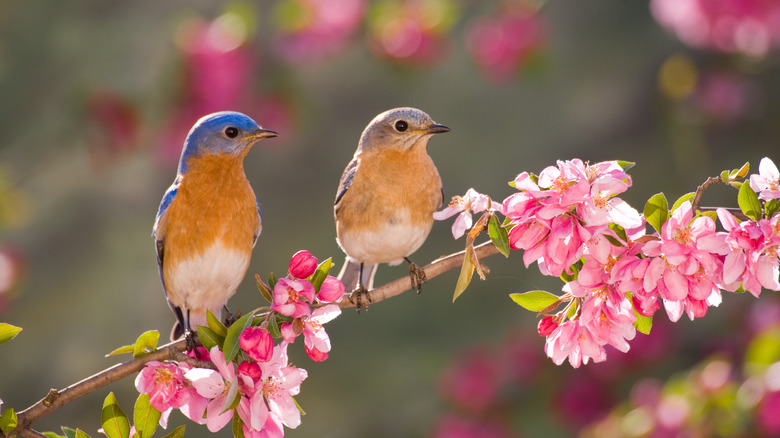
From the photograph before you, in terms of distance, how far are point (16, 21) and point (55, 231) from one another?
1.73 metres

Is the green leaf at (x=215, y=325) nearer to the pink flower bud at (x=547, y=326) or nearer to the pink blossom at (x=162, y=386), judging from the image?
the pink blossom at (x=162, y=386)

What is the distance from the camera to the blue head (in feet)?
8.23

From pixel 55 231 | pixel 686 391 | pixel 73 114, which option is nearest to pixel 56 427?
pixel 55 231

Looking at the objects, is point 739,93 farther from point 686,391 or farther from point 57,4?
point 57,4

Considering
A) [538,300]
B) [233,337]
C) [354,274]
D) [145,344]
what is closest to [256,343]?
[233,337]

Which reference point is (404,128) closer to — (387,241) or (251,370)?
(387,241)

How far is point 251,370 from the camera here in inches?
70.3

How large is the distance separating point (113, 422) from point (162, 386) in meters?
0.14

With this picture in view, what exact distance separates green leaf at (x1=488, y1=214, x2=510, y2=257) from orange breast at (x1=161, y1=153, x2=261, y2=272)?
3.47ft

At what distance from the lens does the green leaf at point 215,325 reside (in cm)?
183

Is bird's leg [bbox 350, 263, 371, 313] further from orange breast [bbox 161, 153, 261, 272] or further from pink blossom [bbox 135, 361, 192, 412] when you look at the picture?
pink blossom [bbox 135, 361, 192, 412]

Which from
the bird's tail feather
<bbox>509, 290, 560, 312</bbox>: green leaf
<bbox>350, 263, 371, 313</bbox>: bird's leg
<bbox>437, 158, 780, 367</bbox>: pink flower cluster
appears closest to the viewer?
<bbox>437, 158, 780, 367</bbox>: pink flower cluster

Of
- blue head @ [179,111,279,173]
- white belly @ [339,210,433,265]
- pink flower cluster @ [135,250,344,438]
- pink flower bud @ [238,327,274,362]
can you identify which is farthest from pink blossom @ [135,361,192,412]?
white belly @ [339,210,433,265]

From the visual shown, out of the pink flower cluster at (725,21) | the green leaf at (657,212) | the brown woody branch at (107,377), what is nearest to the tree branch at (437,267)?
the brown woody branch at (107,377)
